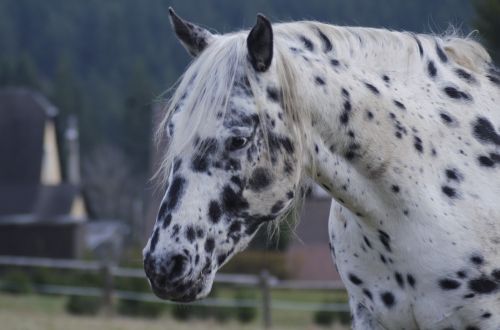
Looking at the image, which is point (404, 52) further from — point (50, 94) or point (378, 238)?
point (50, 94)

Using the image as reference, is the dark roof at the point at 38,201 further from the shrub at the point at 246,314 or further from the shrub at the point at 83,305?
the shrub at the point at 246,314

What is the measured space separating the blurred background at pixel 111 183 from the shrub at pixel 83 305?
0.04m

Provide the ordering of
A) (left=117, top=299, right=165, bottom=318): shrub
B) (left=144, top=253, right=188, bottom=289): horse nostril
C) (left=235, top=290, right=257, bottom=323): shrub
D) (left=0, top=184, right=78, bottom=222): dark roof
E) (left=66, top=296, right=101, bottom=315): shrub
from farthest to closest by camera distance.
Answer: (left=0, top=184, right=78, bottom=222): dark roof → (left=117, top=299, right=165, bottom=318): shrub → (left=235, top=290, right=257, bottom=323): shrub → (left=66, top=296, right=101, bottom=315): shrub → (left=144, top=253, right=188, bottom=289): horse nostril

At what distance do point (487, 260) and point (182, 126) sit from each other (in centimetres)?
137

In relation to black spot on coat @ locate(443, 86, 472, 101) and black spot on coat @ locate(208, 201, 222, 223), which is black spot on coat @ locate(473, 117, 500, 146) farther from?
black spot on coat @ locate(208, 201, 222, 223)

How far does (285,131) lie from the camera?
388 centimetres

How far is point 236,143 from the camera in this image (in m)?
3.75

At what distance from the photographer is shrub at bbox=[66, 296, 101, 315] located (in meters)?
17.4

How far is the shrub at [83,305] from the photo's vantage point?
1742 centimetres

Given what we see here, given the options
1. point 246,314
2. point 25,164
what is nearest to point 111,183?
point 25,164

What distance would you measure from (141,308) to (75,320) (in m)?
4.65

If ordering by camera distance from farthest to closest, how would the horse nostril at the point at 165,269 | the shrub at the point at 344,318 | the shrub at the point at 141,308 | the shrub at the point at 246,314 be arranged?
1. the shrub at the point at 141,308
2. the shrub at the point at 246,314
3. the shrub at the point at 344,318
4. the horse nostril at the point at 165,269

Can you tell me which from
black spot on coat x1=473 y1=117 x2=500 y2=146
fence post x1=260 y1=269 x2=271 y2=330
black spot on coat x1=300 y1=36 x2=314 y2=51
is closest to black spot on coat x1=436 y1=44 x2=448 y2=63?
black spot on coat x1=473 y1=117 x2=500 y2=146

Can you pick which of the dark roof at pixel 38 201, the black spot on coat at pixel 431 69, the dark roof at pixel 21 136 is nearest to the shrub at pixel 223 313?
the black spot on coat at pixel 431 69
